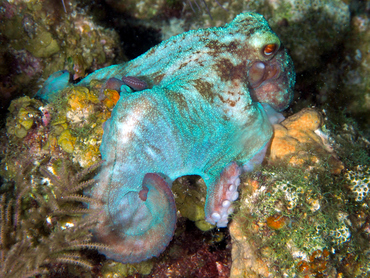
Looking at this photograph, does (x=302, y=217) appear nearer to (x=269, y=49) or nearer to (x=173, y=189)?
(x=173, y=189)

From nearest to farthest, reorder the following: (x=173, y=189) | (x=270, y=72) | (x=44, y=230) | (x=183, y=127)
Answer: (x=44, y=230), (x=183, y=127), (x=173, y=189), (x=270, y=72)

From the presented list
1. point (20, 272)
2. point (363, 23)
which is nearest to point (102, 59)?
point (20, 272)

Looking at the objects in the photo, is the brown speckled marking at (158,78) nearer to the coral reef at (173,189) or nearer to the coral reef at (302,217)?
the coral reef at (173,189)

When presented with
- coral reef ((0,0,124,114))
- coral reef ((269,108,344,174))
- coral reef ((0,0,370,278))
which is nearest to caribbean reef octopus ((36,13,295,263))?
coral reef ((269,108,344,174))

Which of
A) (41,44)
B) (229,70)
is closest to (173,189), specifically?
(229,70)

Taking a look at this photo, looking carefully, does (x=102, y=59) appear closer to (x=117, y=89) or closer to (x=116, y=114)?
Result: (x=117, y=89)

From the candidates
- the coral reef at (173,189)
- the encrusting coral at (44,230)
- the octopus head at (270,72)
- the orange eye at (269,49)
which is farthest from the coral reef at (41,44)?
the orange eye at (269,49)

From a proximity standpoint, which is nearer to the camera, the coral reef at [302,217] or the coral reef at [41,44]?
the coral reef at [302,217]
